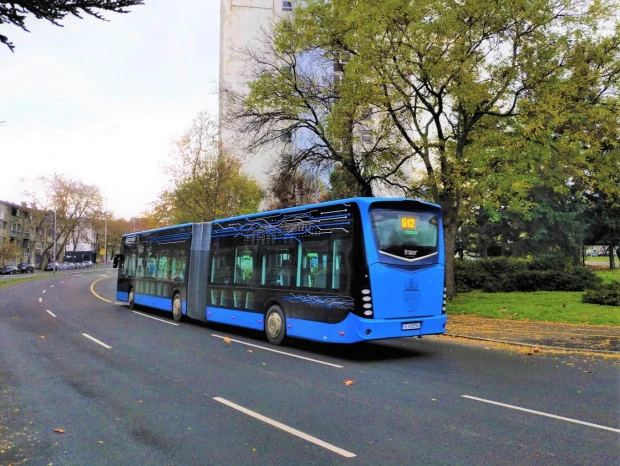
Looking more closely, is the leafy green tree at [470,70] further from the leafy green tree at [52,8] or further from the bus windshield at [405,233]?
the leafy green tree at [52,8]

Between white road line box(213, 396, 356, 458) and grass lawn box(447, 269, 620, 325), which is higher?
grass lawn box(447, 269, 620, 325)

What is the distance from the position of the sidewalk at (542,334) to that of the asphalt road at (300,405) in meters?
1.22

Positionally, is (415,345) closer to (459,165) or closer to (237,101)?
(459,165)

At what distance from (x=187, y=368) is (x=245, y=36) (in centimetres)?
6421

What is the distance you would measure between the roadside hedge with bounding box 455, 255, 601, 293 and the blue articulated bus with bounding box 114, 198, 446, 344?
15.4m

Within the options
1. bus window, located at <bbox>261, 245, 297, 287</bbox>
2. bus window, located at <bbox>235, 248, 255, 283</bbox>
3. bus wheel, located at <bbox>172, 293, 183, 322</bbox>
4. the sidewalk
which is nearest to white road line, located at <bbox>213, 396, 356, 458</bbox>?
bus window, located at <bbox>261, 245, 297, 287</bbox>

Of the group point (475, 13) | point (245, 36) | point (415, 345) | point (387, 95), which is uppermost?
point (245, 36)

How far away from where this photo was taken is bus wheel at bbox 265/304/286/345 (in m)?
11.5

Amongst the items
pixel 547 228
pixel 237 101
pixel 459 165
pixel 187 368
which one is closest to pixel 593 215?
pixel 547 228

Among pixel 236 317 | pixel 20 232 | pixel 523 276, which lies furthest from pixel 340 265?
pixel 20 232

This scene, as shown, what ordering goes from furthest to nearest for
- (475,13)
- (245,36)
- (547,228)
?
(245,36), (547,228), (475,13)

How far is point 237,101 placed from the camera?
21.3 metres

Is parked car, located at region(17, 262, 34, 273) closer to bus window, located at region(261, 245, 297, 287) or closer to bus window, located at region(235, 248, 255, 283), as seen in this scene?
bus window, located at region(235, 248, 255, 283)

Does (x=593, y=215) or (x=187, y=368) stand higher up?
(x=593, y=215)
